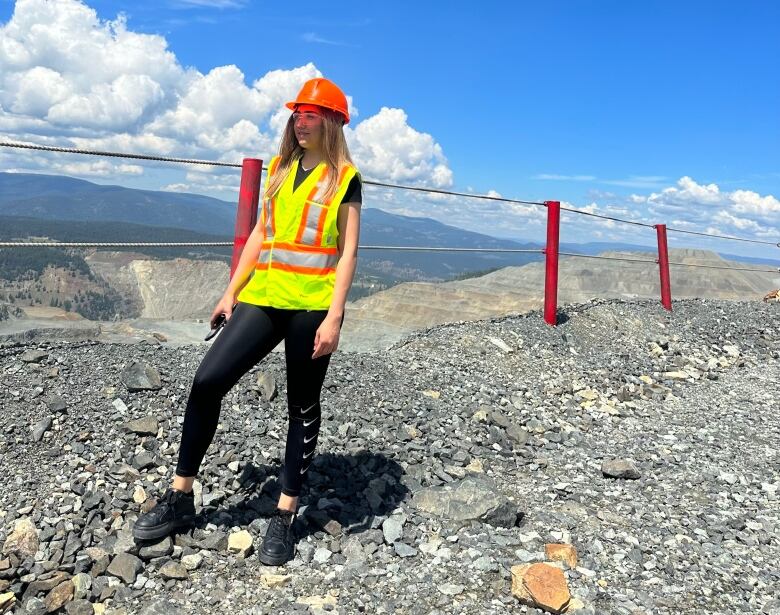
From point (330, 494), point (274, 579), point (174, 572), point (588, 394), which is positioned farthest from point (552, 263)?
point (174, 572)

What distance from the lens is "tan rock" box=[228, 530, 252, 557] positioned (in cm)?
304

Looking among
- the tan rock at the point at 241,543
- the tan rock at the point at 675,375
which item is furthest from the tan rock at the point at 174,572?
the tan rock at the point at 675,375

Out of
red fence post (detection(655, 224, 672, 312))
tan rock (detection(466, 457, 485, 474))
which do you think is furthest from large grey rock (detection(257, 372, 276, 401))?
red fence post (detection(655, 224, 672, 312))

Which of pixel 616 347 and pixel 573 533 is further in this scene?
pixel 616 347

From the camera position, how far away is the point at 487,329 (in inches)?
282

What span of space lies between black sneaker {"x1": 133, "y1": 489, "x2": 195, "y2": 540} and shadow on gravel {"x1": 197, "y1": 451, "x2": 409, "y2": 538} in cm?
18

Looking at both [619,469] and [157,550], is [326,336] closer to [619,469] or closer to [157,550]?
[157,550]

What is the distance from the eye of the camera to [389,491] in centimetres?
372

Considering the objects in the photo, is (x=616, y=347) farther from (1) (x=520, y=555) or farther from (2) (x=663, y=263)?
(1) (x=520, y=555)

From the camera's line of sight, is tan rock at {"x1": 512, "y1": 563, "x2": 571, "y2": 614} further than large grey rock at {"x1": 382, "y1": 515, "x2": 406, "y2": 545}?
No

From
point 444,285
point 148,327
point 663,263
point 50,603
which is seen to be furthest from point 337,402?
point 444,285

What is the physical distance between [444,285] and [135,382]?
16160 millimetres

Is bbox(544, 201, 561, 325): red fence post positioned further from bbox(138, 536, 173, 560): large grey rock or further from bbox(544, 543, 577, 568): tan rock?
bbox(138, 536, 173, 560): large grey rock

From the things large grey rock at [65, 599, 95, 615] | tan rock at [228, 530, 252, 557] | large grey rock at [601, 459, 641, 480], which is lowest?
large grey rock at [65, 599, 95, 615]
